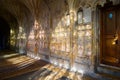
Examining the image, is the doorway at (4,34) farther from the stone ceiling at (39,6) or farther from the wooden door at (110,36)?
the wooden door at (110,36)

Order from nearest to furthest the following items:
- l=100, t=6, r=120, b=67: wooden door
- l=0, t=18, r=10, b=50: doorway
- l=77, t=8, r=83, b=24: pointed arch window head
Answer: l=100, t=6, r=120, b=67: wooden door → l=77, t=8, r=83, b=24: pointed arch window head → l=0, t=18, r=10, b=50: doorway

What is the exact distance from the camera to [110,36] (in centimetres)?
521

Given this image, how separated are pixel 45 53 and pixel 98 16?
16.1ft

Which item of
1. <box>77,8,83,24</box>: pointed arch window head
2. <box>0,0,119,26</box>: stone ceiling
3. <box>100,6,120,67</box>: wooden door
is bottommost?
<box>100,6,120,67</box>: wooden door

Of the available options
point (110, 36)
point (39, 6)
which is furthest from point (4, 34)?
point (110, 36)

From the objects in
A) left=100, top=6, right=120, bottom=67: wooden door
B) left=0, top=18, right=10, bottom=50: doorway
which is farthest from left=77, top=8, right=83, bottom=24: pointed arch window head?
left=0, top=18, right=10, bottom=50: doorway

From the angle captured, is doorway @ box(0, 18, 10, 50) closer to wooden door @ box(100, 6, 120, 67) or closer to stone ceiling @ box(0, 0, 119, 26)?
stone ceiling @ box(0, 0, 119, 26)

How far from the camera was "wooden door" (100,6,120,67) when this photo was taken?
4895 millimetres

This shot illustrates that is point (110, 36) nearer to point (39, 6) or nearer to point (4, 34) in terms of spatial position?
point (39, 6)

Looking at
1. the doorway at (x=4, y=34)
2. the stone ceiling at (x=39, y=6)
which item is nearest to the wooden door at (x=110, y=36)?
the stone ceiling at (x=39, y=6)

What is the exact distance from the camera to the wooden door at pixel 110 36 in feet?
16.1

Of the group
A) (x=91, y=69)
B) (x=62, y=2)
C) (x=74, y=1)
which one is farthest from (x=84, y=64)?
(x=62, y=2)

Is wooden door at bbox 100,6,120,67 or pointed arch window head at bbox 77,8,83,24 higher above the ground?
pointed arch window head at bbox 77,8,83,24

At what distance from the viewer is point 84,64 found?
547 centimetres
